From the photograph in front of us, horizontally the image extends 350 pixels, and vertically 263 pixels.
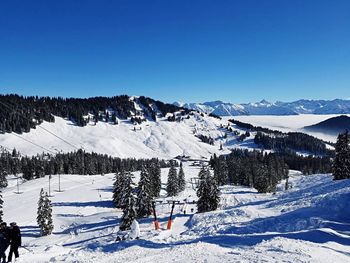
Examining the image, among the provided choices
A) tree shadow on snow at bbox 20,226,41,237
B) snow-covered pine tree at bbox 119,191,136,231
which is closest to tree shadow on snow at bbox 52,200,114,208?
tree shadow on snow at bbox 20,226,41,237

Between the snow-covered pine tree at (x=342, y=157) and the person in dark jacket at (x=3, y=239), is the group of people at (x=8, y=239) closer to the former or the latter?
the person in dark jacket at (x=3, y=239)

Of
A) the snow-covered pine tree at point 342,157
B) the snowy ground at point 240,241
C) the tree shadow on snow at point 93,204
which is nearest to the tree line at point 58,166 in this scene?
the tree shadow on snow at point 93,204

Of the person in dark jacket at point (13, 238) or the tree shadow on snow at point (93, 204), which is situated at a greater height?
the person in dark jacket at point (13, 238)

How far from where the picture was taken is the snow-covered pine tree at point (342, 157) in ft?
215

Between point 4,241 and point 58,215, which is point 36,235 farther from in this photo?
point 4,241

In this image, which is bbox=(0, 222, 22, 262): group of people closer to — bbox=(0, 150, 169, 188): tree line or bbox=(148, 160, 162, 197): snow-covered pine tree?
bbox=(148, 160, 162, 197): snow-covered pine tree

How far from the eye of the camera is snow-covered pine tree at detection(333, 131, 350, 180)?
65.5 metres

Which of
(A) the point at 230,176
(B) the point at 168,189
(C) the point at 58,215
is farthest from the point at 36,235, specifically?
(A) the point at 230,176

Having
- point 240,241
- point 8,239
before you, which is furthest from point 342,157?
point 8,239

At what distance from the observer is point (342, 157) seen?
66.1 metres

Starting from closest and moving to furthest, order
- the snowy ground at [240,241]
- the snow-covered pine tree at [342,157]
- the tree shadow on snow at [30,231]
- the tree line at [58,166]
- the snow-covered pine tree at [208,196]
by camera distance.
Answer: the snowy ground at [240,241] → the snow-covered pine tree at [208,196] → the snow-covered pine tree at [342,157] → the tree shadow on snow at [30,231] → the tree line at [58,166]

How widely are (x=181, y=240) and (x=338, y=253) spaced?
9.78m

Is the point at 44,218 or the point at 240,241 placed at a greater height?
the point at 240,241

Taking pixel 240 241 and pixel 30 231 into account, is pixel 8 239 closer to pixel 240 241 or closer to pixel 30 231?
pixel 240 241
